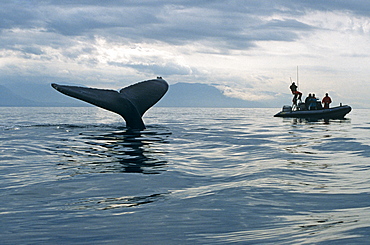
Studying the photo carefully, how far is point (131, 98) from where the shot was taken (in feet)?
51.4

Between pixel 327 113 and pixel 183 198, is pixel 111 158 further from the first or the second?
pixel 327 113

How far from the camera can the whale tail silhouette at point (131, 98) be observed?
14000mm

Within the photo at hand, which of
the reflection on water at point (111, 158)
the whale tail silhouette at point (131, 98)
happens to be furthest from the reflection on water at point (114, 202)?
the whale tail silhouette at point (131, 98)

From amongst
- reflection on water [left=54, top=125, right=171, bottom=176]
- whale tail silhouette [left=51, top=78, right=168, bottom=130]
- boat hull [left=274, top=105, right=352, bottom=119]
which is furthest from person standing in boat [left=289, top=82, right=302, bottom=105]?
reflection on water [left=54, top=125, right=171, bottom=176]

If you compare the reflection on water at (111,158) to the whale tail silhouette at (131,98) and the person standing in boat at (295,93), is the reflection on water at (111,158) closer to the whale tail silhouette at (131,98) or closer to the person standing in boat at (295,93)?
the whale tail silhouette at (131,98)

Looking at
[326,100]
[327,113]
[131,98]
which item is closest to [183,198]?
[131,98]

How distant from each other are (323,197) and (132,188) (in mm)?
2737

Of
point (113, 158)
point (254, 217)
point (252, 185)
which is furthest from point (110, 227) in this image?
point (113, 158)

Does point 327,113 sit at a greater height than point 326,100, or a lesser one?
lesser

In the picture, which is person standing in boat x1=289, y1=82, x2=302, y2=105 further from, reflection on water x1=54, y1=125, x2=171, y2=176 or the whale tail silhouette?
reflection on water x1=54, y1=125, x2=171, y2=176

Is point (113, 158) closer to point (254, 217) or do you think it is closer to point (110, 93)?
point (254, 217)

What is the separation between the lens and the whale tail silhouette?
14.0 meters

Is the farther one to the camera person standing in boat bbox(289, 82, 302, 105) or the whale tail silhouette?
person standing in boat bbox(289, 82, 302, 105)

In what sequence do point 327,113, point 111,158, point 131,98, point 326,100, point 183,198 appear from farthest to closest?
point 326,100, point 327,113, point 131,98, point 111,158, point 183,198
